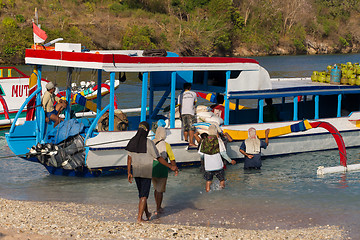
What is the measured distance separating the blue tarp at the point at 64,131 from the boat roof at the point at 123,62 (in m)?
1.41

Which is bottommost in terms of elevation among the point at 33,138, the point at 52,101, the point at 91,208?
the point at 91,208

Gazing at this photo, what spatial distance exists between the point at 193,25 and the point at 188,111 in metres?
57.6

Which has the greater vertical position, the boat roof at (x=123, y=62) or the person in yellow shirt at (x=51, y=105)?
the boat roof at (x=123, y=62)

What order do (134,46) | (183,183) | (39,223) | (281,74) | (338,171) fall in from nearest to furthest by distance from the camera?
(39,223)
(183,183)
(338,171)
(281,74)
(134,46)

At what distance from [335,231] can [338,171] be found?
4760 millimetres

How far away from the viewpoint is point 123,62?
12.7 metres

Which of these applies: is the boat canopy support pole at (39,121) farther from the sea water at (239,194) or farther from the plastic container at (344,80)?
the plastic container at (344,80)

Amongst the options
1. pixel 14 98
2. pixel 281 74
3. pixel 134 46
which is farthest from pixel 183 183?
pixel 134 46

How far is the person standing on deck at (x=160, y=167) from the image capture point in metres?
10.00

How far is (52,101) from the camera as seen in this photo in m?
13.8

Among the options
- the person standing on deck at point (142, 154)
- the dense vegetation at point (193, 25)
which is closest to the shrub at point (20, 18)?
the dense vegetation at point (193, 25)

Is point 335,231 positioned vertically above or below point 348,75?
below

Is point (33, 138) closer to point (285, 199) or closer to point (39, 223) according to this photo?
point (39, 223)

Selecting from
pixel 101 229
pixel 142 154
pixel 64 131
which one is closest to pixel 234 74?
pixel 64 131
